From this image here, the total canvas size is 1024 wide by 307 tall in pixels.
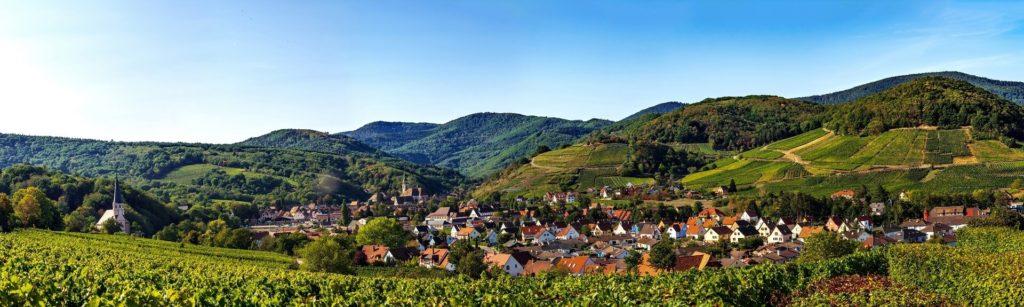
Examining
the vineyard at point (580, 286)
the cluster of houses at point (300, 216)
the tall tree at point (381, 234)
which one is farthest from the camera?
the cluster of houses at point (300, 216)

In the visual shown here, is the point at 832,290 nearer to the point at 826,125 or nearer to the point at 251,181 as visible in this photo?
the point at 826,125

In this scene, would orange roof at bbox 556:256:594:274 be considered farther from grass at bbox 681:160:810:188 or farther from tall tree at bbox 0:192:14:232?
grass at bbox 681:160:810:188

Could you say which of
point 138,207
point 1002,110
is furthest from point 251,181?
point 1002,110

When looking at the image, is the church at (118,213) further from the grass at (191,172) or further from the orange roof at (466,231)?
the grass at (191,172)

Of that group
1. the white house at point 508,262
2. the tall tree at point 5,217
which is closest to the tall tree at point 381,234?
the white house at point 508,262

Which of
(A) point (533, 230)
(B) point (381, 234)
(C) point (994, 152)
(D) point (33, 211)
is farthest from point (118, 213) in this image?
(C) point (994, 152)
